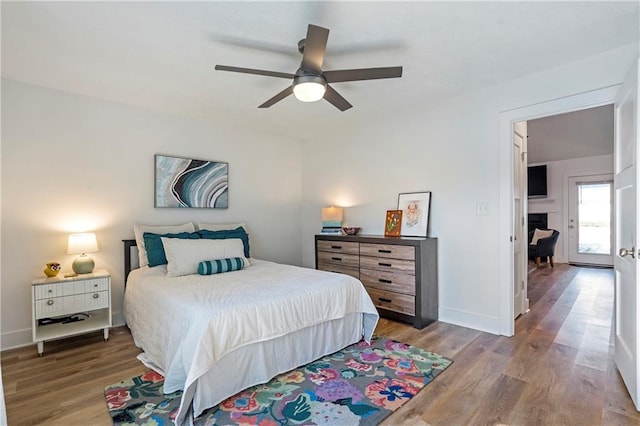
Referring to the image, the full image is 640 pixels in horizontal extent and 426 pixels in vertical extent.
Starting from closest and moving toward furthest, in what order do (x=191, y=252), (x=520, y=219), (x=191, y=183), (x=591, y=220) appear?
(x=191, y=252) → (x=520, y=219) → (x=191, y=183) → (x=591, y=220)

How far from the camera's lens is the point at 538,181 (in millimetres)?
7473

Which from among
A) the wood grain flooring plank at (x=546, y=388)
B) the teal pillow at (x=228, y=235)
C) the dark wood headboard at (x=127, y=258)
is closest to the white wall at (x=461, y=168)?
the wood grain flooring plank at (x=546, y=388)

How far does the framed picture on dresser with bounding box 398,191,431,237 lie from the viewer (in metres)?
3.59

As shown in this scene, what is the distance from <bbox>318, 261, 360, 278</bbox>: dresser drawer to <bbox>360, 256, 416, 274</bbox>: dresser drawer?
119 mm

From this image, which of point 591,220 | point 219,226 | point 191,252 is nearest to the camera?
point 191,252

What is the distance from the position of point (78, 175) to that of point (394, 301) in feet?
11.6

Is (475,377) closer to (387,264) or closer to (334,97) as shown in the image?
(387,264)

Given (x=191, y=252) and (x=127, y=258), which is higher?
(x=191, y=252)

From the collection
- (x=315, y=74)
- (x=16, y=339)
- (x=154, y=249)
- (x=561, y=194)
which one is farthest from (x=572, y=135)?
(x=16, y=339)

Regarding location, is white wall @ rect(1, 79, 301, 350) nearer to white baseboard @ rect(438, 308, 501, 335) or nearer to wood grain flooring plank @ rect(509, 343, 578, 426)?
white baseboard @ rect(438, 308, 501, 335)

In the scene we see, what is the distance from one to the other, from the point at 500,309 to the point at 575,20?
2.43m

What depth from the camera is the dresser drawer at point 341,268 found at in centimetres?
382

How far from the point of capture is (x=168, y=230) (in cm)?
353

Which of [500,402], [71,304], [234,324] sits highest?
[234,324]
